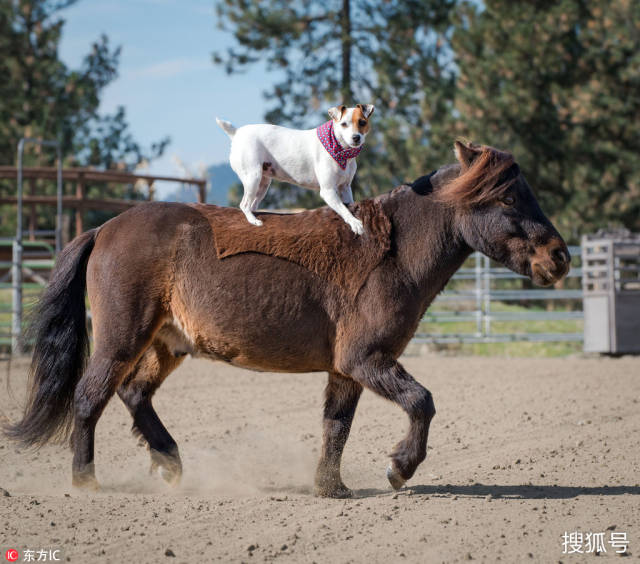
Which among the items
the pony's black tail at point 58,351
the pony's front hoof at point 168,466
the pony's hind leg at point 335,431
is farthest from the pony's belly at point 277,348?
the pony's black tail at point 58,351

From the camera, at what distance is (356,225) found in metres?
4.86

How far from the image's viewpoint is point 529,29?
61.4ft

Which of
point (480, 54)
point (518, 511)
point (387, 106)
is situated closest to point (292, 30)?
point (387, 106)

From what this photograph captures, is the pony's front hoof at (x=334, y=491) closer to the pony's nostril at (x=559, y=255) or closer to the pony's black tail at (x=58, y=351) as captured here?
the pony's black tail at (x=58, y=351)

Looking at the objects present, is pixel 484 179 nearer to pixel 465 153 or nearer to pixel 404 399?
pixel 465 153

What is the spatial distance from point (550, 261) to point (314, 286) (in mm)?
1419

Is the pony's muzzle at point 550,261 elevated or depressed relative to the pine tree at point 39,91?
depressed

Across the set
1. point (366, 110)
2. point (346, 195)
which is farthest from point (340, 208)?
point (366, 110)

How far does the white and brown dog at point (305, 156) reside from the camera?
4777mm

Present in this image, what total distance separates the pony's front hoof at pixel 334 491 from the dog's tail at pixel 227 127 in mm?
2306

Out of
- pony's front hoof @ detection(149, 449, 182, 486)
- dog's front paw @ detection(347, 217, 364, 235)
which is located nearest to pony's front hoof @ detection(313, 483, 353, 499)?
pony's front hoof @ detection(149, 449, 182, 486)

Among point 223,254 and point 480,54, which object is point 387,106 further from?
point 223,254

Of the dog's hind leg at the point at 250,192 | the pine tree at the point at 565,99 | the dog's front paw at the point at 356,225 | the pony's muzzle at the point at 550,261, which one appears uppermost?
the pine tree at the point at 565,99

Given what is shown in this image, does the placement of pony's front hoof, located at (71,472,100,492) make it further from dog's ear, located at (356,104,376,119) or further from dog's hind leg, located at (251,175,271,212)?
dog's ear, located at (356,104,376,119)
